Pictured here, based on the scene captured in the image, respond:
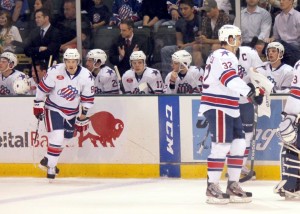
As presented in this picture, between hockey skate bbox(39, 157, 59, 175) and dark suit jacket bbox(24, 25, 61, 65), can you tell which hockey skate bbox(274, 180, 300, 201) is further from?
dark suit jacket bbox(24, 25, 61, 65)

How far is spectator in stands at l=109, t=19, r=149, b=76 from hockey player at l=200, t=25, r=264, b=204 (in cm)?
286

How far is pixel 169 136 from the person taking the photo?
10.4 meters

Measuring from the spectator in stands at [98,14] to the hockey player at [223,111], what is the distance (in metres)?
3.23

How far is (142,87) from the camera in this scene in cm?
1116

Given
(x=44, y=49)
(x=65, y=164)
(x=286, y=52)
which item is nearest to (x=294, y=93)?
(x=286, y=52)

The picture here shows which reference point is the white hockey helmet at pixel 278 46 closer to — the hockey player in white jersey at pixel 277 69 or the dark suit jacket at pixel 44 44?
the hockey player in white jersey at pixel 277 69

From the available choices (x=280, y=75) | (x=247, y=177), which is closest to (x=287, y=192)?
(x=247, y=177)

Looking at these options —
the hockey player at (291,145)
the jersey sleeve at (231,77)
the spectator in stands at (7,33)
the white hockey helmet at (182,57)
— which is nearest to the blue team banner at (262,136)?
the white hockey helmet at (182,57)

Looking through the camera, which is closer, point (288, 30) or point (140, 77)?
point (288, 30)

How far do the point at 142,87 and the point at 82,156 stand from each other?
3.29ft

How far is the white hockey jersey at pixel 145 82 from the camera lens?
1130 cm

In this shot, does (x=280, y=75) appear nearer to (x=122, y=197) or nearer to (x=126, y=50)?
(x=126, y=50)

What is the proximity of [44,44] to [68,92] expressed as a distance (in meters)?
1.47

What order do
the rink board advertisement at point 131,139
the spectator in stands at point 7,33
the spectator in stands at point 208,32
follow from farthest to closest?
the spectator in stands at point 7,33, the spectator in stands at point 208,32, the rink board advertisement at point 131,139
